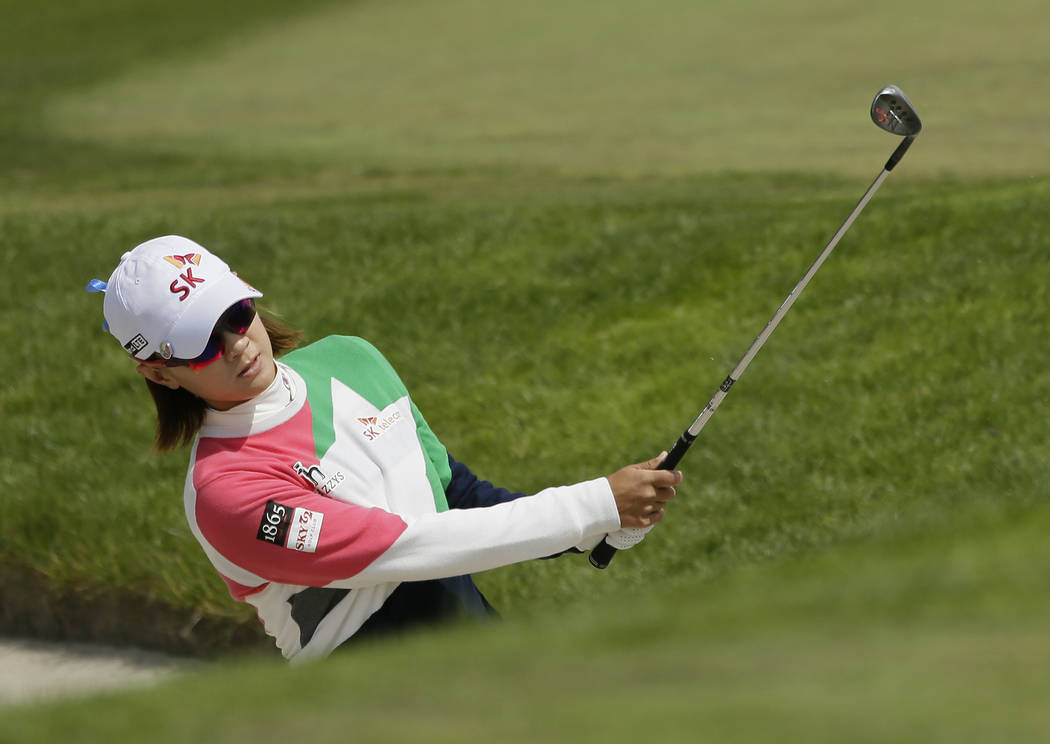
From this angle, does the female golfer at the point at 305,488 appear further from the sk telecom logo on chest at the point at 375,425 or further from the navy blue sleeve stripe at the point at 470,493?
the navy blue sleeve stripe at the point at 470,493

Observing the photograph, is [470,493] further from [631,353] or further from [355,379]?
[631,353]

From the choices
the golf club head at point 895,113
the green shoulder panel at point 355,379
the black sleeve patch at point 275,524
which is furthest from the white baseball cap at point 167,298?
the golf club head at point 895,113

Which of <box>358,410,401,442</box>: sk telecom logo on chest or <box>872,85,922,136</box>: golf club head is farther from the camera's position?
<box>872,85,922,136</box>: golf club head

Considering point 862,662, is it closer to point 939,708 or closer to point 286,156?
point 939,708

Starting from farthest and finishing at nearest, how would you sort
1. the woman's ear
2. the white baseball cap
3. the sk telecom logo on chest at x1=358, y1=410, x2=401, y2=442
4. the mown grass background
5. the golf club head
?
the golf club head < the sk telecom logo on chest at x1=358, y1=410, x2=401, y2=442 < the woman's ear < the white baseball cap < the mown grass background

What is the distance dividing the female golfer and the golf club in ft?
0.99

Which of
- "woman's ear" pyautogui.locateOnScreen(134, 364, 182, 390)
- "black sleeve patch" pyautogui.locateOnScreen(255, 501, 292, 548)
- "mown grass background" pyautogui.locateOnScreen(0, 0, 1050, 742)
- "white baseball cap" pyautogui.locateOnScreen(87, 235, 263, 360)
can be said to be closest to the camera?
"mown grass background" pyautogui.locateOnScreen(0, 0, 1050, 742)

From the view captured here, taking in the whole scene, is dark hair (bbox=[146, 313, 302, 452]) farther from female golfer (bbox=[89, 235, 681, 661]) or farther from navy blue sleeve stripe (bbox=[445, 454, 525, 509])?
navy blue sleeve stripe (bbox=[445, 454, 525, 509])

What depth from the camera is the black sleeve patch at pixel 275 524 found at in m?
2.89

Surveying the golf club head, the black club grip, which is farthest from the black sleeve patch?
the golf club head

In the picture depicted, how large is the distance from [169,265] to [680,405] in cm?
379

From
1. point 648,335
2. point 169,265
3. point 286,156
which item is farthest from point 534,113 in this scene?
point 169,265

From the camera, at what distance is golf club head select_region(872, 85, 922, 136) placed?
3.95 m

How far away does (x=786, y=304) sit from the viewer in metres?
3.82
